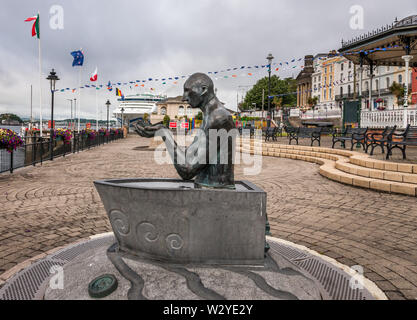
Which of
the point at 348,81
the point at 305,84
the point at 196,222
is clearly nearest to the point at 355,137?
the point at 196,222

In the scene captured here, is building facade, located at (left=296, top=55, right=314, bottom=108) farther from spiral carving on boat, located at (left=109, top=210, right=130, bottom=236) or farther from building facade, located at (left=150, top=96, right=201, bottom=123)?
spiral carving on boat, located at (left=109, top=210, right=130, bottom=236)

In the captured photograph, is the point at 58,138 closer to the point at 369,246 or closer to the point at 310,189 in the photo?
the point at 310,189

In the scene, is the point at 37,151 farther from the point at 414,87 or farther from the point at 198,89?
the point at 414,87

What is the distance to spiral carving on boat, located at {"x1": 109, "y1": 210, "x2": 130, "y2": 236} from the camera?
2.28 m

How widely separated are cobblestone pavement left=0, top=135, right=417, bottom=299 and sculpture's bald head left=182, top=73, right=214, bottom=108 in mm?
2433

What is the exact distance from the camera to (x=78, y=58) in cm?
2209

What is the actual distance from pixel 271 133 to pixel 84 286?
761 inches

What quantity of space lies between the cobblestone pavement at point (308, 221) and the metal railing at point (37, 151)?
7.21 ft

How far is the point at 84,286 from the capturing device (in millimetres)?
2012

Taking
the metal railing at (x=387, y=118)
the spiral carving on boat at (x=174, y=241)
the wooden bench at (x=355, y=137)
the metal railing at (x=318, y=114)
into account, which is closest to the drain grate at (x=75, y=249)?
the spiral carving on boat at (x=174, y=241)

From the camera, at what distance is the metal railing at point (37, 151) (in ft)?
30.8

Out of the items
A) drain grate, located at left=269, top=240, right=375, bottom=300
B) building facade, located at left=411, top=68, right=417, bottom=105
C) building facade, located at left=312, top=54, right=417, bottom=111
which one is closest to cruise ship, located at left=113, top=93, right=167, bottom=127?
building facade, located at left=312, top=54, right=417, bottom=111

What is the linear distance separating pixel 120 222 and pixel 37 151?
11339mm

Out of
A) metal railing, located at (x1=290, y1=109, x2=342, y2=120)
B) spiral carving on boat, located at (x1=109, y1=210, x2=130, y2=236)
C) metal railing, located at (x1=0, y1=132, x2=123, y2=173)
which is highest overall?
metal railing, located at (x1=290, y1=109, x2=342, y2=120)
